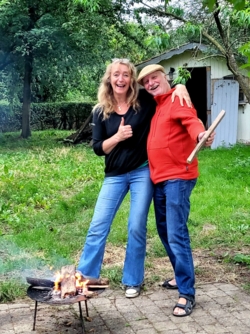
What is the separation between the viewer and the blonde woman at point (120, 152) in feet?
12.0

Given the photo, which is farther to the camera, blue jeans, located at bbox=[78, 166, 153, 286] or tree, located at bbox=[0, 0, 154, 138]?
tree, located at bbox=[0, 0, 154, 138]

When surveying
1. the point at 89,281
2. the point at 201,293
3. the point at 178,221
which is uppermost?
the point at 178,221

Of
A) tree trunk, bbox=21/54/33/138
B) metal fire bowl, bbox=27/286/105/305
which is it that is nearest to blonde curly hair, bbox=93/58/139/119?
metal fire bowl, bbox=27/286/105/305

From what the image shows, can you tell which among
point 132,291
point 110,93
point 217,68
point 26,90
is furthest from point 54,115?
point 132,291

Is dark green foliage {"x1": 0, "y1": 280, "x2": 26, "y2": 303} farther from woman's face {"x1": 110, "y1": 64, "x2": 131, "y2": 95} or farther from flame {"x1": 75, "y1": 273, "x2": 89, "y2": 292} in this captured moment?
woman's face {"x1": 110, "y1": 64, "x2": 131, "y2": 95}

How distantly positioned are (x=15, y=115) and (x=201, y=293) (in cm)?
2075

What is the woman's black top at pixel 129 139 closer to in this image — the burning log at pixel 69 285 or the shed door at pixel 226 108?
the burning log at pixel 69 285

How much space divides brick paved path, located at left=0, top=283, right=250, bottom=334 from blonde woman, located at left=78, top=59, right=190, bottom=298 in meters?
0.34

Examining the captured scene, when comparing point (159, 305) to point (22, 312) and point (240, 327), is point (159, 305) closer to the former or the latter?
point (240, 327)

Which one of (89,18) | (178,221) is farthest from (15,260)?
(89,18)

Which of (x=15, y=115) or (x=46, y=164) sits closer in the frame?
(x=46, y=164)

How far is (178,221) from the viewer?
3.46 m

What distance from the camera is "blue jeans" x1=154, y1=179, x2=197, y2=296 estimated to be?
11.3 feet

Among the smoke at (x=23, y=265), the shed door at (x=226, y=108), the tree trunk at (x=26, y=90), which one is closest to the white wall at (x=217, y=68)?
the shed door at (x=226, y=108)
